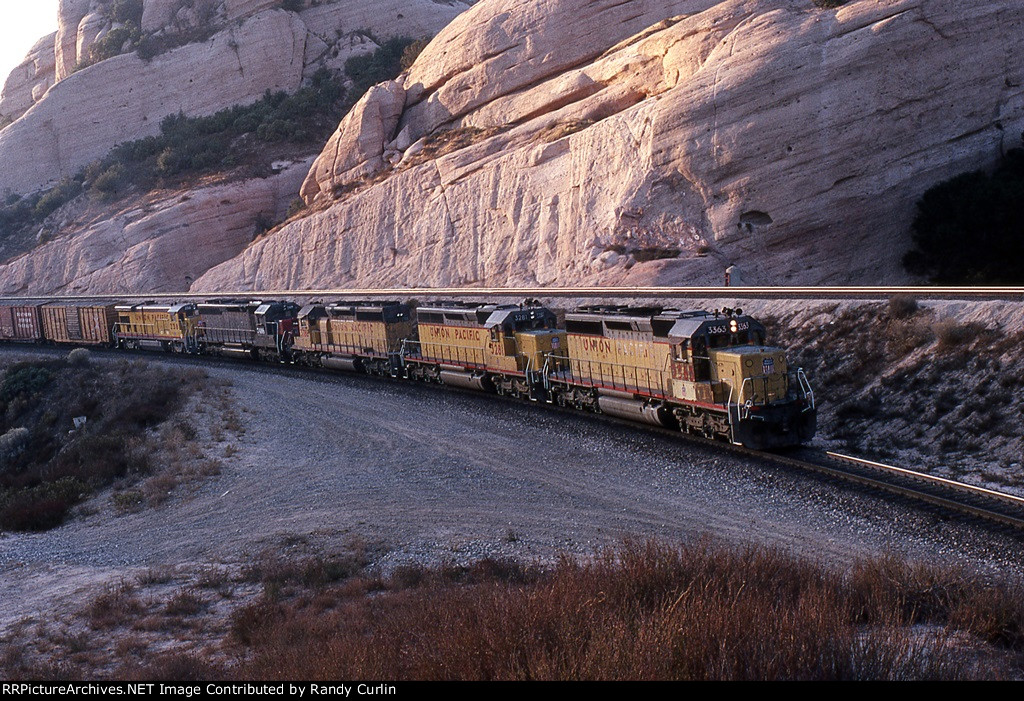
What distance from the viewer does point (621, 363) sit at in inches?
934

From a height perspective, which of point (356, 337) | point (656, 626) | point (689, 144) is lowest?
point (656, 626)

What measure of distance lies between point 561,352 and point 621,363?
3.87m

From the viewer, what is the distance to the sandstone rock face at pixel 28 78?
11675 cm

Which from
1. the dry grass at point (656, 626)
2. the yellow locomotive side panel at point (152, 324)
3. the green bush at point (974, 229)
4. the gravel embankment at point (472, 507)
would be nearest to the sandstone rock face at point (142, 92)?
the yellow locomotive side panel at point (152, 324)

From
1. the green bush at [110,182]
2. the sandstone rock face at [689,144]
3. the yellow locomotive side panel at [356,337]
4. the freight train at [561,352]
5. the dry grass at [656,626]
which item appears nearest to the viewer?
the dry grass at [656,626]

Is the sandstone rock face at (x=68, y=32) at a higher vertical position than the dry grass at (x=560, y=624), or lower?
higher

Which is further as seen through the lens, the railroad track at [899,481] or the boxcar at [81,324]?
the boxcar at [81,324]

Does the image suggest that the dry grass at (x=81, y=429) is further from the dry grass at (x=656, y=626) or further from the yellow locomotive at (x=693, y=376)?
the yellow locomotive at (x=693, y=376)

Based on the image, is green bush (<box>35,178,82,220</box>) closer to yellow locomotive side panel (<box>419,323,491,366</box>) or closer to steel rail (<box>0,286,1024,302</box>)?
steel rail (<box>0,286,1024,302</box>)

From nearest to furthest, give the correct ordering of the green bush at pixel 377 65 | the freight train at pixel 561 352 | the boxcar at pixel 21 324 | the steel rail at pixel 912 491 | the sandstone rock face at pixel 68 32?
the steel rail at pixel 912 491 < the freight train at pixel 561 352 < the boxcar at pixel 21 324 < the green bush at pixel 377 65 < the sandstone rock face at pixel 68 32

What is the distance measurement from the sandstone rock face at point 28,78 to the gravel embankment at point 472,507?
11311 centimetres

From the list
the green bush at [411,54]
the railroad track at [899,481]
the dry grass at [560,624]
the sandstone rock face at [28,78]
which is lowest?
the railroad track at [899,481]

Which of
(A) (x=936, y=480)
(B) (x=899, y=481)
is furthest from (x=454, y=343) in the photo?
(A) (x=936, y=480)

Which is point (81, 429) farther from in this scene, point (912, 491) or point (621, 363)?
point (912, 491)
